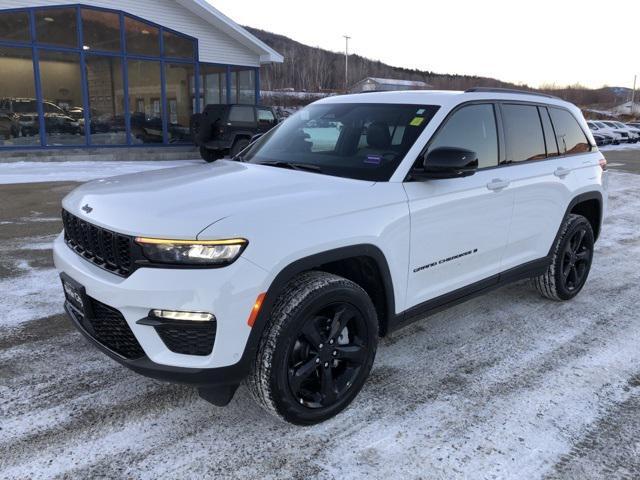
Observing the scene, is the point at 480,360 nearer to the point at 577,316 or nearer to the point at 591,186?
the point at 577,316

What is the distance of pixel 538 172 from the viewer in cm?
420

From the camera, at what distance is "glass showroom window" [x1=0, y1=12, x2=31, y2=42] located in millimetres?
14344

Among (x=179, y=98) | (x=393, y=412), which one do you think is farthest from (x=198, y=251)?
(x=179, y=98)

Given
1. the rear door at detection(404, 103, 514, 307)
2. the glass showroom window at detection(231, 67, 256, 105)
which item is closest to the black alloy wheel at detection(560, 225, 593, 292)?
the rear door at detection(404, 103, 514, 307)

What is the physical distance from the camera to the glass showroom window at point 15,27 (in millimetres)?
14344

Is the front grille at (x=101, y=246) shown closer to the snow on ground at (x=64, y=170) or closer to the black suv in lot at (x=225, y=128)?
the snow on ground at (x=64, y=170)

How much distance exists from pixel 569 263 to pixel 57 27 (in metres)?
15.4

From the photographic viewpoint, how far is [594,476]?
2.54 meters

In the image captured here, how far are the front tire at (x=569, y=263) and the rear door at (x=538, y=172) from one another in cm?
19

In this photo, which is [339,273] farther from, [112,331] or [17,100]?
[17,100]

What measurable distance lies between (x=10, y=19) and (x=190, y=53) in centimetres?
532

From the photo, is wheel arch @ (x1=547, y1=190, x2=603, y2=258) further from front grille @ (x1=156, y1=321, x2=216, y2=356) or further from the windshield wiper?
front grille @ (x1=156, y1=321, x2=216, y2=356)

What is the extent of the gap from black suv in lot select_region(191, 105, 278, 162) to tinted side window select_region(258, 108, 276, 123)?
0.50 feet

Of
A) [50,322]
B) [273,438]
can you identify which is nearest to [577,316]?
[273,438]
